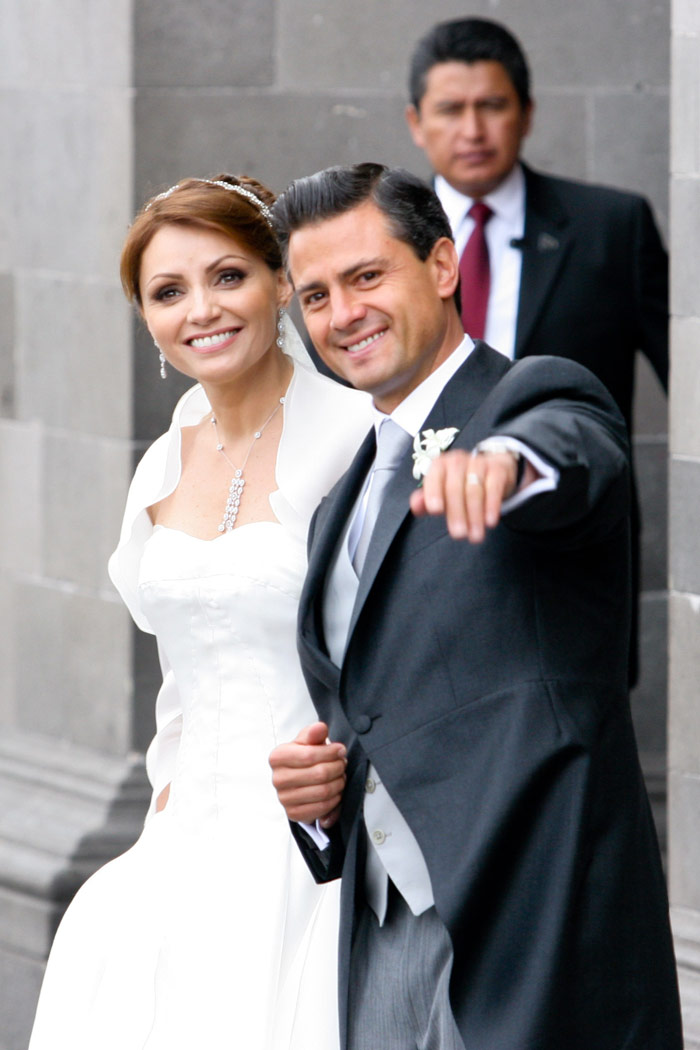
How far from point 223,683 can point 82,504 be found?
223cm

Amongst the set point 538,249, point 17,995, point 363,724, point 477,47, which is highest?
point 477,47

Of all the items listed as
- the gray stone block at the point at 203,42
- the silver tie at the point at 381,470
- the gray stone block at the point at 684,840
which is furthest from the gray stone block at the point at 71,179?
the silver tie at the point at 381,470

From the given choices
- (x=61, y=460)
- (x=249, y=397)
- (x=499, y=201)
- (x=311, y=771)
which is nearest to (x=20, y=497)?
(x=61, y=460)

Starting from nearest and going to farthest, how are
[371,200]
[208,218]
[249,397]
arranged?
[371,200] → [208,218] → [249,397]

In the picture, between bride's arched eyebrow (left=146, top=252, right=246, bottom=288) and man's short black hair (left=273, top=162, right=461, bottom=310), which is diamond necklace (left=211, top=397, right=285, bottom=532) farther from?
man's short black hair (left=273, top=162, right=461, bottom=310)

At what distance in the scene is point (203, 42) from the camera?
505cm

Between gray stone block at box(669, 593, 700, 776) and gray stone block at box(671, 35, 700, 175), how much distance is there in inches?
35.5

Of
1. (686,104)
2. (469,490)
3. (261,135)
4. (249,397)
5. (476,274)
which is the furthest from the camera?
(261,135)

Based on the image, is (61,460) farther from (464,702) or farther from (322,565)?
(464,702)

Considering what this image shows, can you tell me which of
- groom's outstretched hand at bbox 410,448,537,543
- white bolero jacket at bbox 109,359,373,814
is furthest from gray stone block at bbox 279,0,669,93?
groom's outstretched hand at bbox 410,448,537,543

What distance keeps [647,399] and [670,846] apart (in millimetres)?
1886

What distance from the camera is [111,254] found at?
5.14 metres

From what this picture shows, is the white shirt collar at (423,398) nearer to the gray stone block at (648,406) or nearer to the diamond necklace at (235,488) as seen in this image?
the diamond necklace at (235,488)

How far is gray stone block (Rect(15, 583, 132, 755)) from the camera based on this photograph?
524 cm
